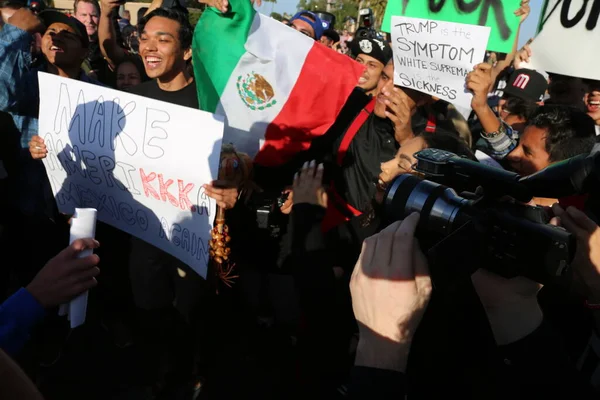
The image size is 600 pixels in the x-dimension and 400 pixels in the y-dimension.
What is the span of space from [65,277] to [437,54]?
2091 mm

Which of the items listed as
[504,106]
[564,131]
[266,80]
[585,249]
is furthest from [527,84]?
[585,249]

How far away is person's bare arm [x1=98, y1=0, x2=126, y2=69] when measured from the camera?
12.4 ft

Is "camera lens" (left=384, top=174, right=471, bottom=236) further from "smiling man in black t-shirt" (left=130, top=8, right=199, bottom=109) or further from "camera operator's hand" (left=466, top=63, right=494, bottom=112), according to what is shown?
"smiling man in black t-shirt" (left=130, top=8, right=199, bottom=109)

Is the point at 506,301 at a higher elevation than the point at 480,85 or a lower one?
lower

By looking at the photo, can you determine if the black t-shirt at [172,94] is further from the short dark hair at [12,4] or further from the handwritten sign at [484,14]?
the handwritten sign at [484,14]

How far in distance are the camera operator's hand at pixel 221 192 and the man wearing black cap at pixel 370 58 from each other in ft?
5.75

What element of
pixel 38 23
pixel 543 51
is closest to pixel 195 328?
pixel 38 23

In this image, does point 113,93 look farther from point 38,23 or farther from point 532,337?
point 532,337

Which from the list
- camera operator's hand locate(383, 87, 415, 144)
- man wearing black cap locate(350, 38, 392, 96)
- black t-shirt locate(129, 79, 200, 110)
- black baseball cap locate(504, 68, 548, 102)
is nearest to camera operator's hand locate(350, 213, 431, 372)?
camera operator's hand locate(383, 87, 415, 144)

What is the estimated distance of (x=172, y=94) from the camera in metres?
2.82

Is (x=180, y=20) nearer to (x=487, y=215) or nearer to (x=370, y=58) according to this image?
(x=370, y=58)

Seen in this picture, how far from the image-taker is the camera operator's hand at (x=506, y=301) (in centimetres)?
118

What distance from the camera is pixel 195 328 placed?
Answer: 2711mm

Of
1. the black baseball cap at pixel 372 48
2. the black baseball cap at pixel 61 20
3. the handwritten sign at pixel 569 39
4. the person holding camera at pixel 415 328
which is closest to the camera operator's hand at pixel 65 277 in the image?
the person holding camera at pixel 415 328
